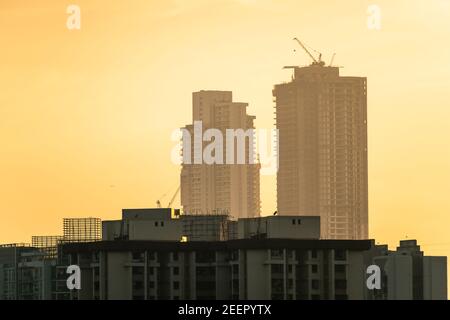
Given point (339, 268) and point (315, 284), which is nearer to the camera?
point (315, 284)

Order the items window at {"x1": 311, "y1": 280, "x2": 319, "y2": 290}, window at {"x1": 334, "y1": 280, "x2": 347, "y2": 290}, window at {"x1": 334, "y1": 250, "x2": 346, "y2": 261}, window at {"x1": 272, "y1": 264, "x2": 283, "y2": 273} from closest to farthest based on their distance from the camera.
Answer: window at {"x1": 334, "y1": 280, "x2": 347, "y2": 290}
window at {"x1": 311, "y1": 280, "x2": 319, "y2": 290}
window at {"x1": 334, "y1": 250, "x2": 346, "y2": 261}
window at {"x1": 272, "y1": 264, "x2": 283, "y2": 273}

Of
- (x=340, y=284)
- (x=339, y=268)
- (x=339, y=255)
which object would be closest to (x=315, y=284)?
(x=340, y=284)

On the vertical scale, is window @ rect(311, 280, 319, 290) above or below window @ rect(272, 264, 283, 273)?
below

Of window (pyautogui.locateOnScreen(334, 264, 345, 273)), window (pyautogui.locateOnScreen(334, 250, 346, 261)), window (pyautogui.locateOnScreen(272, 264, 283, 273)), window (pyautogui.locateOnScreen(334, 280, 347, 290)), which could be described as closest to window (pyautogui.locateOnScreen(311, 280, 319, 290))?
window (pyautogui.locateOnScreen(334, 280, 347, 290))

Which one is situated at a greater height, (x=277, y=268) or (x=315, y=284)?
(x=277, y=268)

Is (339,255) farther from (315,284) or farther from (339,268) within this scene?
(315,284)

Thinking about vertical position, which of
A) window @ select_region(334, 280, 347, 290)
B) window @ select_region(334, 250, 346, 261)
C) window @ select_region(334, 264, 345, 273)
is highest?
window @ select_region(334, 250, 346, 261)

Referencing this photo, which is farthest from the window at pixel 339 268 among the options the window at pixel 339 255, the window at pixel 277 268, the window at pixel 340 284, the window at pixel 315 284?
the window at pixel 277 268

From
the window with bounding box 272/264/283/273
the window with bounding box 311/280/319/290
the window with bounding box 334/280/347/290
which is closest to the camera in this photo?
the window with bounding box 334/280/347/290

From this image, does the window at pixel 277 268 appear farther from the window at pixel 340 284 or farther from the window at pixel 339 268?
the window at pixel 340 284

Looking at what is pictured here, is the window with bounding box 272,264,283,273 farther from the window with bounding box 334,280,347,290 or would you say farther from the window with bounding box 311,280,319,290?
the window with bounding box 334,280,347,290

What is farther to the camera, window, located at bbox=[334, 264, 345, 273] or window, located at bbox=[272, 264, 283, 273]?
window, located at bbox=[272, 264, 283, 273]
